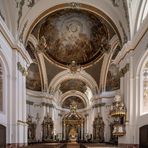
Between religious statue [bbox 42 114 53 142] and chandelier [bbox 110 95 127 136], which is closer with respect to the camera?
chandelier [bbox 110 95 127 136]

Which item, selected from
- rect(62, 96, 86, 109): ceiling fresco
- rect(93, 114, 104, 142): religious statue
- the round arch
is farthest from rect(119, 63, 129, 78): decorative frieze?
rect(62, 96, 86, 109): ceiling fresco

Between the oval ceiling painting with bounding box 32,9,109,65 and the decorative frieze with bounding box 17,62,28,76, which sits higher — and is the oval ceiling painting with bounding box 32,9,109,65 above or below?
above

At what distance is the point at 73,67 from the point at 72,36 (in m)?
2.63

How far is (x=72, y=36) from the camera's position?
24.4m

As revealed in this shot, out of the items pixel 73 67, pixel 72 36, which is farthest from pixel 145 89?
pixel 73 67

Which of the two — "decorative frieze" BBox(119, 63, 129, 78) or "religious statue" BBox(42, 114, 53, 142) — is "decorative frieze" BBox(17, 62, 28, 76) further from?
"religious statue" BBox(42, 114, 53, 142)

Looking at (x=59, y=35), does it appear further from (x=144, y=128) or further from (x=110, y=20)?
(x=144, y=128)

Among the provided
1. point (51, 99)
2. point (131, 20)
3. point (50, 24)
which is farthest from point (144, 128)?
point (51, 99)

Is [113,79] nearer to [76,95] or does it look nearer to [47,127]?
[47,127]

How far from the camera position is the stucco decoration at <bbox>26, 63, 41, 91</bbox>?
84.3ft

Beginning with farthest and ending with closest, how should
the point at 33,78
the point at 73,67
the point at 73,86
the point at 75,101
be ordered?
the point at 75,101 → the point at 73,86 → the point at 33,78 → the point at 73,67

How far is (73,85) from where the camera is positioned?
3594 centimetres

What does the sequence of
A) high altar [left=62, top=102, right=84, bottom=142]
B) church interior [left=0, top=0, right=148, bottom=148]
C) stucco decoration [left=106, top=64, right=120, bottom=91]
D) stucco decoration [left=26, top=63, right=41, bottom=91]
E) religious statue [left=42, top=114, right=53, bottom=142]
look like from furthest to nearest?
high altar [left=62, top=102, right=84, bottom=142] → religious statue [left=42, top=114, right=53, bottom=142] → stucco decoration [left=26, top=63, right=41, bottom=91] → stucco decoration [left=106, top=64, right=120, bottom=91] → church interior [left=0, top=0, right=148, bottom=148]

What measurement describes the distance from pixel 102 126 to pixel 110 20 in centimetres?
1339
